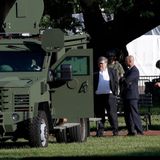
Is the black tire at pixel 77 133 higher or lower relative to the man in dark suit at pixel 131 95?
lower

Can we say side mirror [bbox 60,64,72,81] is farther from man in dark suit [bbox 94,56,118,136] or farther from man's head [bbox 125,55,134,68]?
man's head [bbox 125,55,134,68]

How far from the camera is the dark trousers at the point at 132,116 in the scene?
21.5 meters

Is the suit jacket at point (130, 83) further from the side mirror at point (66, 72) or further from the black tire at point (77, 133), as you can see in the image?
the side mirror at point (66, 72)

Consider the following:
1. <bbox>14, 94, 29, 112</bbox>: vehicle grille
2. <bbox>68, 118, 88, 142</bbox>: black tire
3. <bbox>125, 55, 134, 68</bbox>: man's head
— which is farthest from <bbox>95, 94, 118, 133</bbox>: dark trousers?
<bbox>14, 94, 29, 112</bbox>: vehicle grille

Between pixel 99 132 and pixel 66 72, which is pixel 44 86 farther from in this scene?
pixel 99 132

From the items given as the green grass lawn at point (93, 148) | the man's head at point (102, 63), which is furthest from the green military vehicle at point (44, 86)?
the man's head at point (102, 63)

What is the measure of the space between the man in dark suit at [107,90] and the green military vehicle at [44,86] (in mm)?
1649

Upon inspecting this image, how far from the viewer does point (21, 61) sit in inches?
739

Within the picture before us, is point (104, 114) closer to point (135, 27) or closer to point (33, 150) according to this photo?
point (33, 150)

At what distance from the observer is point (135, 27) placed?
3509 cm

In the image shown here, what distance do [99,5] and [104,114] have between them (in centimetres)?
1127

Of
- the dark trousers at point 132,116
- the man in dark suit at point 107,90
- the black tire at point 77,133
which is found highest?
the man in dark suit at point 107,90

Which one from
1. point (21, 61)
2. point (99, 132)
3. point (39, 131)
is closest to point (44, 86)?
point (21, 61)

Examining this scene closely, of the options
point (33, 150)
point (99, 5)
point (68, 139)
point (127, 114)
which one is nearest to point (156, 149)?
point (33, 150)
